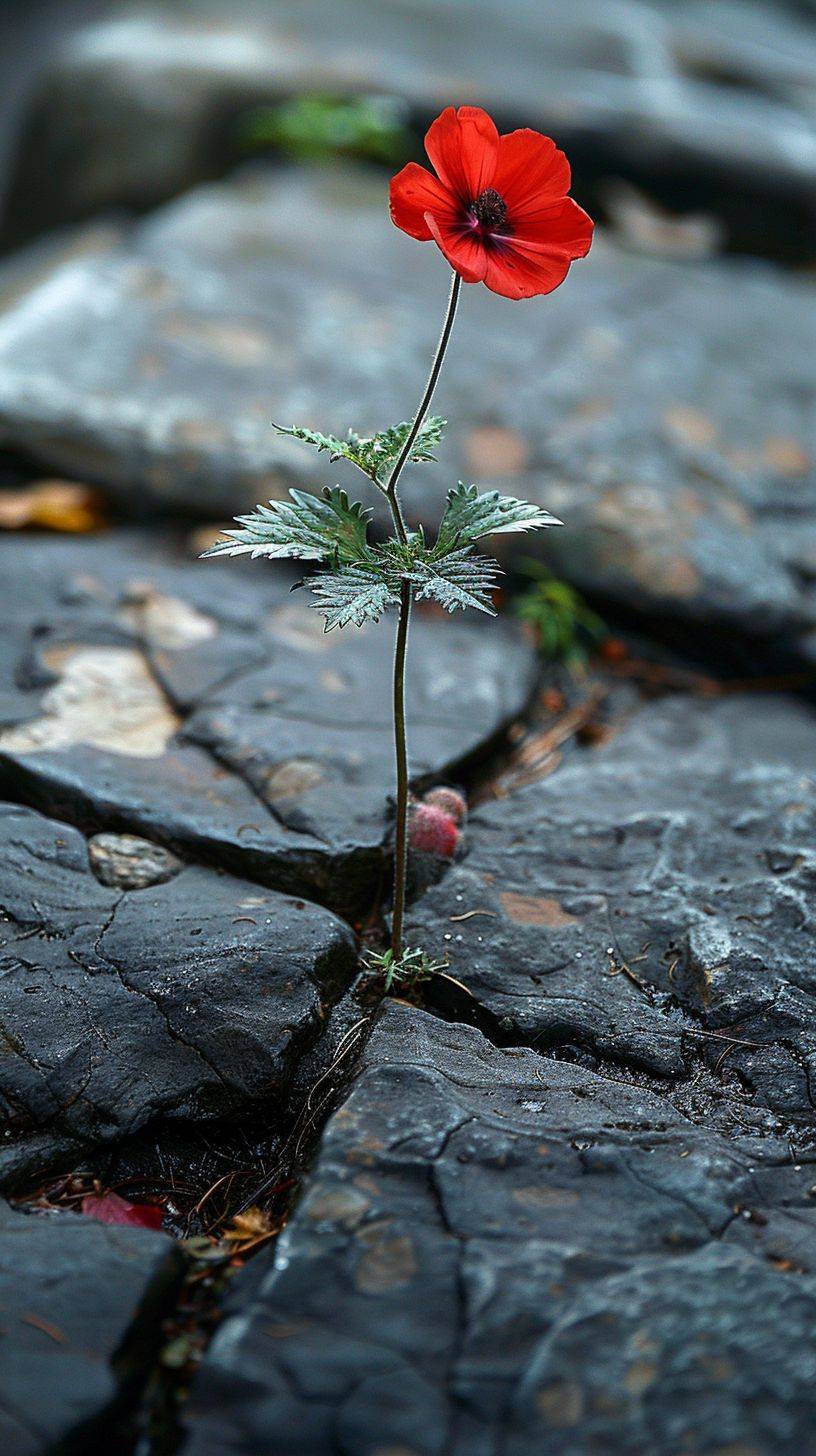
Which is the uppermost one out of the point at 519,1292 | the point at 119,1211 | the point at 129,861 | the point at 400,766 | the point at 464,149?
the point at 464,149

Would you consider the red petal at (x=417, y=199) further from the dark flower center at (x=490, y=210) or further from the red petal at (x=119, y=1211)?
the red petal at (x=119, y=1211)

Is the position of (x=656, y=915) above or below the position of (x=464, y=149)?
below

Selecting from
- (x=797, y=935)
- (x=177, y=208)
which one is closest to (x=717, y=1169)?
(x=797, y=935)

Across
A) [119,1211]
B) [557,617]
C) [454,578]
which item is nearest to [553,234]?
[454,578]

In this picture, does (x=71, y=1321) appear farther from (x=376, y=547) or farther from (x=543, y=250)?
(x=543, y=250)

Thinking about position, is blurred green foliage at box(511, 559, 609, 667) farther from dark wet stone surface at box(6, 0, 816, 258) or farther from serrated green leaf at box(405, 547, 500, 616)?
dark wet stone surface at box(6, 0, 816, 258)

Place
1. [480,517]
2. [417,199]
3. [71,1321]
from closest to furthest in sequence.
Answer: [71,1321] → [417,199] → [480,517]
